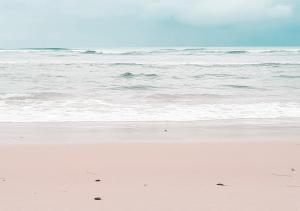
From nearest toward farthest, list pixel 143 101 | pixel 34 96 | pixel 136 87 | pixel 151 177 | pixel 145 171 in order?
pixel 151 177, pixel 145 171, pixel 143 101, pixel 34 96, pixel 136 87

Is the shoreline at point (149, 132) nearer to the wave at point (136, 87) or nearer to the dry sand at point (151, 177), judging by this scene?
the dry sand at point (151, 177)

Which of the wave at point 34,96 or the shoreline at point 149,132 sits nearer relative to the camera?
the shoreline at point 149,132

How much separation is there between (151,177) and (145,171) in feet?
0.94

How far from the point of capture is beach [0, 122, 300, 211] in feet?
11.8

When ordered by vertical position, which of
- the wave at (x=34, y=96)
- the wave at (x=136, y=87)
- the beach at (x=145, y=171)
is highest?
the beach at (x=145, y=171)

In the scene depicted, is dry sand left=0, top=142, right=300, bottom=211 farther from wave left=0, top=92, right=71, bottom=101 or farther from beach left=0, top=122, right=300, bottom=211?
wave left=0, top=92, right=71, bottom=101

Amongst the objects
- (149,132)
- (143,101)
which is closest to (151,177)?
(149,132)

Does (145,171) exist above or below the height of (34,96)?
above

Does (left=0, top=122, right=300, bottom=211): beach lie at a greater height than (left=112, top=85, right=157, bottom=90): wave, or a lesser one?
greater

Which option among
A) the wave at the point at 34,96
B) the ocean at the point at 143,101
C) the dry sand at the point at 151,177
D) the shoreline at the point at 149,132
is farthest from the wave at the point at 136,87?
the dry sand at the point at 151,177

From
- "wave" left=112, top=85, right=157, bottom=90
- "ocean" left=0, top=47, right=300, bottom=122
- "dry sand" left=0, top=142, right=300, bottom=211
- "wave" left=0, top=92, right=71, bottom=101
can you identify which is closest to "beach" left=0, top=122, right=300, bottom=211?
"dry sand" left=0, top=142, right=300, bottom=211

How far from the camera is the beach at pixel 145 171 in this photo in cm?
361

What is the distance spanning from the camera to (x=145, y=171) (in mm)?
4832

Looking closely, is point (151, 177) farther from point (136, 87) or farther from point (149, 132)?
point (136, 87)
